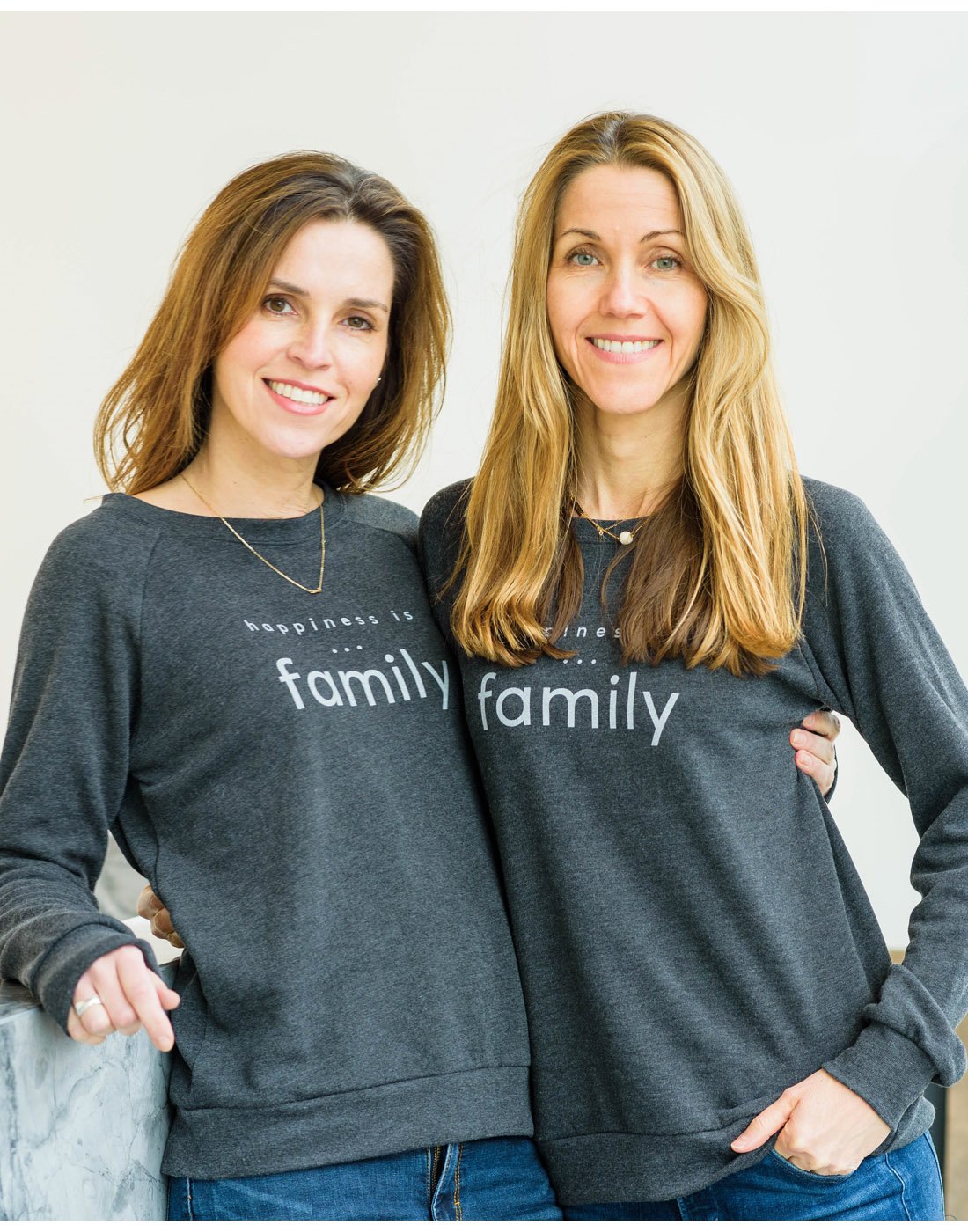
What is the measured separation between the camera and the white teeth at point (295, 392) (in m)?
1.63

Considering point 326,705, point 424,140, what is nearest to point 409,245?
point 326,705

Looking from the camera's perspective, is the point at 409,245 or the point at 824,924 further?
the point at 409,245

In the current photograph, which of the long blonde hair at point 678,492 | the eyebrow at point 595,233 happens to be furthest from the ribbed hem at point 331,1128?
the eyebrow at point 595,233

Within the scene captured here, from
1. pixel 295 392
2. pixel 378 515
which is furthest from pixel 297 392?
pixel 378 515

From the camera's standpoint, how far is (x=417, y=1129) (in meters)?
1.42

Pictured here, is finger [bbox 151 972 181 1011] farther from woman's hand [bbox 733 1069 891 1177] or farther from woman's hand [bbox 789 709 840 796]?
woman's hand [bbox 789 709 840 796]

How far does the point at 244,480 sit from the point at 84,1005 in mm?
700

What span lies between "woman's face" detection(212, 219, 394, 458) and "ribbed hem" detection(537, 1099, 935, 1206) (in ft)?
2.93

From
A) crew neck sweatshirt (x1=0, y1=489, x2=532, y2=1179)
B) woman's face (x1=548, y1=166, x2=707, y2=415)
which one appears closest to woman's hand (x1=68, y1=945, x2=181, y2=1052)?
crew neck sweatshirt (x1=0, y1=489, x2=532, y2=1179)

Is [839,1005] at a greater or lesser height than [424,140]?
lesser

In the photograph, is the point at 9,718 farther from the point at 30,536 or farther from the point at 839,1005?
the point at 30,536

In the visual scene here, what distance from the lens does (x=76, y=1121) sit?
1.33 m

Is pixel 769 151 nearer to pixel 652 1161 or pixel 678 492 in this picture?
pixel 678 492

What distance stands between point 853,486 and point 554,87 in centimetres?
124
